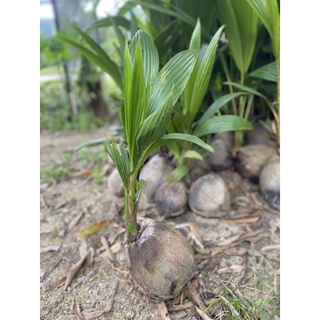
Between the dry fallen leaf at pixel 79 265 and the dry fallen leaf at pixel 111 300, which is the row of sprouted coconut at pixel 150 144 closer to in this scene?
the dry fallen leaf at pixel 111 300

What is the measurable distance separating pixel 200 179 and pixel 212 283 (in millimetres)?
376

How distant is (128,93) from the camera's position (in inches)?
28.7


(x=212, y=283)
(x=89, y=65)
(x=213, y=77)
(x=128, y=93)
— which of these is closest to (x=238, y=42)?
(x=213, y=77)

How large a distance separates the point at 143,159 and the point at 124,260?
1.15 ft

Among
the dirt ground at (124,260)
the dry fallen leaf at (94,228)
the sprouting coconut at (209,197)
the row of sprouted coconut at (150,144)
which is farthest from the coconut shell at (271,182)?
the dry fallen leaf at (94,228)

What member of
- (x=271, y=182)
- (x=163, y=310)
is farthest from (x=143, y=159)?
(x=271, y=182)

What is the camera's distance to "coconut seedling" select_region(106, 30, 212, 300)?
74 centimetres

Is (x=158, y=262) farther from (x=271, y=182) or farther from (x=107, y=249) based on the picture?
(x=271, y=182)

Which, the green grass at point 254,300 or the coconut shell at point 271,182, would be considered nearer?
the green grass at point 254,300

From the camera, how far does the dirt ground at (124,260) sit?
786 millimetres

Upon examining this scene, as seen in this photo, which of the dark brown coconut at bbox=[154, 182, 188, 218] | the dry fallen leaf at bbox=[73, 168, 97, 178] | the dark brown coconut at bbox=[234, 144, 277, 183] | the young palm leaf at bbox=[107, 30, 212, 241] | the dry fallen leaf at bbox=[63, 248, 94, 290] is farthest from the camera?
the dry fallen leaf at bbox=[73, 168, 97, 178]

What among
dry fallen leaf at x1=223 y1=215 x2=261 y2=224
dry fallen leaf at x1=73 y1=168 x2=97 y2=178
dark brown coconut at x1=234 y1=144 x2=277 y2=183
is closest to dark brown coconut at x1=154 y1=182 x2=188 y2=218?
dry fallen leaf at x1=223 y1=215 x2=261 y2=224

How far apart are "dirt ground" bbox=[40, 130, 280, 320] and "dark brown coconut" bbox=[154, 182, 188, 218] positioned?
38 millimetres

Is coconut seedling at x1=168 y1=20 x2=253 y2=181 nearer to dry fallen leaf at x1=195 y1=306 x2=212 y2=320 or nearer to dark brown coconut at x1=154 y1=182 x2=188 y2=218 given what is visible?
dark brown coconut at x1=154 y1=182 x2=188 y2=218
